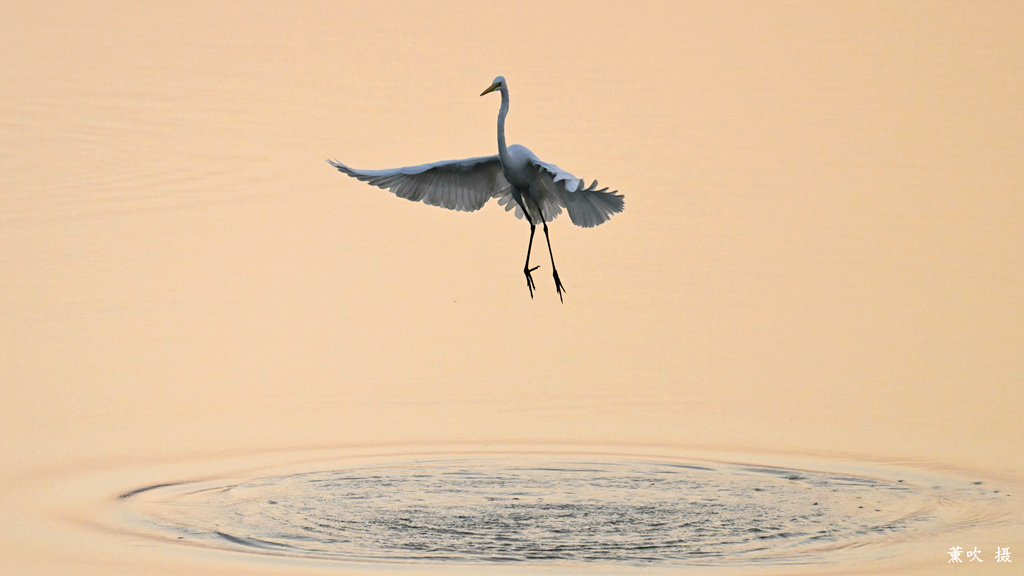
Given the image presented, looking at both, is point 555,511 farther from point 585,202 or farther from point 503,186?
point 503,186

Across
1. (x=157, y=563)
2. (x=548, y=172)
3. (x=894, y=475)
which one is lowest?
(x=157, y=563)

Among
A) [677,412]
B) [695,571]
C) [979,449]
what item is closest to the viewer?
[695,571]

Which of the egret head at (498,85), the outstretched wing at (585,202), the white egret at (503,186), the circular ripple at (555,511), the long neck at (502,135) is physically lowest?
the circular ripple at (555,511)

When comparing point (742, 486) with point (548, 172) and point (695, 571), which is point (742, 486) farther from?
point (548, 172)

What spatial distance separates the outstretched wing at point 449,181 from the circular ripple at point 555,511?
2552mm

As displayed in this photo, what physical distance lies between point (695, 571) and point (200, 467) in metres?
4.41

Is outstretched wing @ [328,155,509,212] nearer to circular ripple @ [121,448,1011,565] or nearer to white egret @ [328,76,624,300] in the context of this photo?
white egret @ [328,76,624,300]

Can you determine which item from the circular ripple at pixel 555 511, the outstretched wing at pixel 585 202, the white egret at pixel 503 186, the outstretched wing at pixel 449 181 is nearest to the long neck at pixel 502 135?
the white egret at pixel 503 186

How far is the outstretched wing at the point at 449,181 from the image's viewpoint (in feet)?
41.4

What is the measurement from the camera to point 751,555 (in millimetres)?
9023

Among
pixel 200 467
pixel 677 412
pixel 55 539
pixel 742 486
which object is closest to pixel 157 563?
pixel 55 539

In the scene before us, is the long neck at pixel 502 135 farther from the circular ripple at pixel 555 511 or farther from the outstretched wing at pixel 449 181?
the circular ripple at pixel 555 511

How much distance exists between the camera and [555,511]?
10.2 meters

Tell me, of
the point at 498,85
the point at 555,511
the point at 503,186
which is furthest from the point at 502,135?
the point at 555,511
